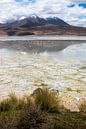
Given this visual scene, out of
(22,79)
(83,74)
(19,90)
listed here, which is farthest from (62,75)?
Result: (19,90)

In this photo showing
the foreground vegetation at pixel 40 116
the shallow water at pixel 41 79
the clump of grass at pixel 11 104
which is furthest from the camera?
the shallow water at pixel 41 79

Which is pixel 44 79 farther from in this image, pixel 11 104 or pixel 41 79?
pixel 11 104

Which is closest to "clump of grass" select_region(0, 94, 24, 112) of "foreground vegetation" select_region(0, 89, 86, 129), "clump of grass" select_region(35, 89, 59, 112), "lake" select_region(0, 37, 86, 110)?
"foreground vegetation" select_region(0, 89, 86, 129)

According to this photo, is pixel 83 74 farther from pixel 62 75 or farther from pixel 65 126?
pixel 65 126

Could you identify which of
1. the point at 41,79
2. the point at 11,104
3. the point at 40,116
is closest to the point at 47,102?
the point at 11,104

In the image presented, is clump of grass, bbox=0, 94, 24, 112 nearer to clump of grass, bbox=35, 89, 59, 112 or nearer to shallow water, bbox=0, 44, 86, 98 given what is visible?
clump of grass, bbox=35, 89, 59, 112

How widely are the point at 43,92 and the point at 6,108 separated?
→ 3.01ft

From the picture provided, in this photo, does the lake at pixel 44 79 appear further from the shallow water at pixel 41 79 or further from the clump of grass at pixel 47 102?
the clump of grass at pixel 47 102

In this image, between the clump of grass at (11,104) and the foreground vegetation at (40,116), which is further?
the clump of grass at (11,104)

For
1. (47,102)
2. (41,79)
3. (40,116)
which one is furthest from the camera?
(41,79)

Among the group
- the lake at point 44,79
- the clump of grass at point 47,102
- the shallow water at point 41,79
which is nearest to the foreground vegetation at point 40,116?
the clump of grass at point 47,102

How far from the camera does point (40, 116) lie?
15.9 feet

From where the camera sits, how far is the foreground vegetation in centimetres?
467

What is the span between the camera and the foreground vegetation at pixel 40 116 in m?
4.67
